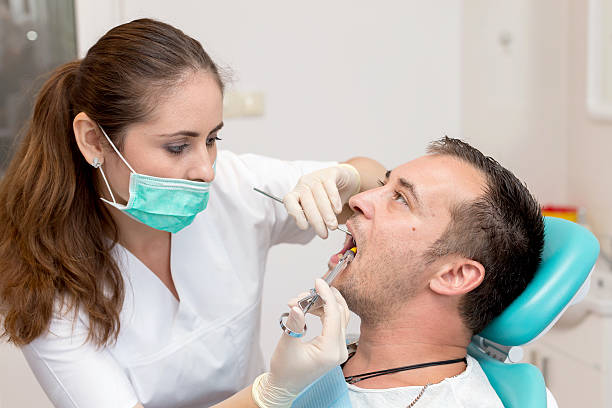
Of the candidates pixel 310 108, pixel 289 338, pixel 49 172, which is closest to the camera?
pixel 289 338

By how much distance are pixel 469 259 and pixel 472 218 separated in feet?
0.25

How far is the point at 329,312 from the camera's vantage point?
1209mm

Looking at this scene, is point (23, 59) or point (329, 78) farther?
point (329, 78)

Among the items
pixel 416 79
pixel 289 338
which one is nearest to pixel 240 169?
pixel 289 338

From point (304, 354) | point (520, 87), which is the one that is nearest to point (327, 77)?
point (520, 87)

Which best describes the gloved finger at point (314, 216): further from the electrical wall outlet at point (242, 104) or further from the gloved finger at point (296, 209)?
the electrical wall outlet at point (242, 104)

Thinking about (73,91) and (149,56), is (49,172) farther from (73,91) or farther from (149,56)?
(149,56)

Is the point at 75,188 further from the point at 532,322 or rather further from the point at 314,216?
the point at 532,322

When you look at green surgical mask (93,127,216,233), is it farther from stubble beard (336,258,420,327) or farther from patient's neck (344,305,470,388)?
patient's neck (344,305,470,388)

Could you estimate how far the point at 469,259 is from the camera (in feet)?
4.41

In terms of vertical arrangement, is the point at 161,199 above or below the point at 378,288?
above

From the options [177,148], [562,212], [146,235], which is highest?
[177,148]

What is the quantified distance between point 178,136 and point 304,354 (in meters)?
0.47

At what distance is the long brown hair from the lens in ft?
4.39
